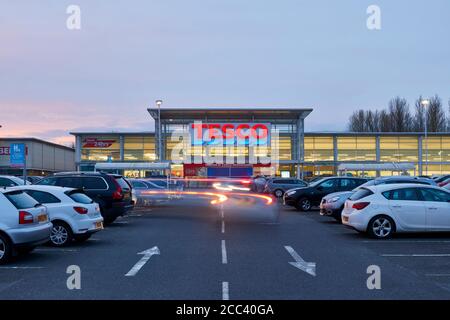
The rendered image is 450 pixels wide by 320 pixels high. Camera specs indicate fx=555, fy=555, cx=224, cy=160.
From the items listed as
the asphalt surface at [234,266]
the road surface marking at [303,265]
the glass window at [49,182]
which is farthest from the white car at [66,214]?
the road surface marking at [303,265]

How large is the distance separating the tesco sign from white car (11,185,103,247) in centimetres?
5573

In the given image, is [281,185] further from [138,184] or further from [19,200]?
[19,200]

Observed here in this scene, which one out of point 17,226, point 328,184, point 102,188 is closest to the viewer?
point 17,226

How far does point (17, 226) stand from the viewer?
11102mm

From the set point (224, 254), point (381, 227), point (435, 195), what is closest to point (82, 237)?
point (224, 254)

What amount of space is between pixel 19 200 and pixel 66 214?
7.97 ft

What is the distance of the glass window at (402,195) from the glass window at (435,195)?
26 centimetres

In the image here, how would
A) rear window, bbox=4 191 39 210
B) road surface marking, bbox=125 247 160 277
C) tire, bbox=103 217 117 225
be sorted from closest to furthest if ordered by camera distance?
road surface marking, bbox=125 247 160 277 → rear window, bbox=4 191 39 210 → tire, bbox=103 217 117 225

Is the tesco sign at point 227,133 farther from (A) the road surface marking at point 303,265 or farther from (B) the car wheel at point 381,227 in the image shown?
(A) the road surface marking at point 303,265

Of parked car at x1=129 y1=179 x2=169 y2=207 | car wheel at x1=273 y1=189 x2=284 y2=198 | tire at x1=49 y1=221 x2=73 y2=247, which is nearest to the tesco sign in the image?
car wheel at x1=273 y1=189 x2=284 y2=198

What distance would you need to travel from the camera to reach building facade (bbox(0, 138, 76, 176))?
77250 millimetres

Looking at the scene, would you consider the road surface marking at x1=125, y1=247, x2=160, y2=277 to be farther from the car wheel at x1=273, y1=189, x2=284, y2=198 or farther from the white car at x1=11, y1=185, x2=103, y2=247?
the car wheel at x1=273, y1=189, x2=284, y2=198
